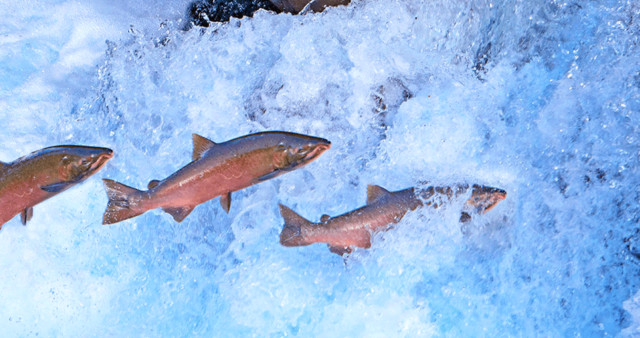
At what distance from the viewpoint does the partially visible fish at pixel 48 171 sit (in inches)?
60.0

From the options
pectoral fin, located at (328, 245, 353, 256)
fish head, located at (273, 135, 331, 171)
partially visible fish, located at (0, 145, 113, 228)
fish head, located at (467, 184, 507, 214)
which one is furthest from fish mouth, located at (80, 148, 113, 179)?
fish head, located at (467, 184, 507, 214)

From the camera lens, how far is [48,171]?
1.54 m

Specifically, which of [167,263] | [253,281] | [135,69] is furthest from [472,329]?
[135,69]

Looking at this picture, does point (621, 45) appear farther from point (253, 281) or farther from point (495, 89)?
point (253, 281)

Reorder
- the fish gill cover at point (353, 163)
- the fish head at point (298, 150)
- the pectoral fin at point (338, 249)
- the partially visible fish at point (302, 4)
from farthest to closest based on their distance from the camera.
→ the partially visible fish at point (302, 4), the fish gill cover at point (353, 163), the pectoral fin at point (338, 249), the fish head at point (298, 150)

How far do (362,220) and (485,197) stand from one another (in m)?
0.39

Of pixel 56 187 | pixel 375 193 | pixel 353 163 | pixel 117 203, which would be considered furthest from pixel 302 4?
pixel 56 187

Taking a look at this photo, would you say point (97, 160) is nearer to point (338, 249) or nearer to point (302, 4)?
point (338, 249)

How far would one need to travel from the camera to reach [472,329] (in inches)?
83.7

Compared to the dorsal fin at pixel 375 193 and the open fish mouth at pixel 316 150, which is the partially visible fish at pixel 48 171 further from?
the dorsal fin at pixel 375 193

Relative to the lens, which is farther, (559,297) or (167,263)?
(167,263)

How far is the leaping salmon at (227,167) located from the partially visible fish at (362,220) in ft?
0.69

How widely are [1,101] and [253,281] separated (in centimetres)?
143

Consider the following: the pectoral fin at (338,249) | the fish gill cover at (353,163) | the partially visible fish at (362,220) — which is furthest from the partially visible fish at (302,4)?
the pectoral fin at (338,249)
